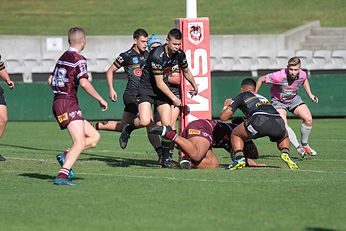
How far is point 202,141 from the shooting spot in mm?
13516

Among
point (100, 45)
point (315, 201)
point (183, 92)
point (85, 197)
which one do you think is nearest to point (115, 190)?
point (85, 197)

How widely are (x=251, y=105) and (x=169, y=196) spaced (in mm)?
3272

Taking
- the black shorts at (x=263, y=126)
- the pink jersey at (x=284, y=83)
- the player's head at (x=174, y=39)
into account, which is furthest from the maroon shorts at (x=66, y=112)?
the pink jersey at (x=284, y=83)

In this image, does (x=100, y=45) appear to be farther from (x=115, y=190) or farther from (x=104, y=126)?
(x=115, y=190)

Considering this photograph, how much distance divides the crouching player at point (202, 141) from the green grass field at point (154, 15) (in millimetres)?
26624

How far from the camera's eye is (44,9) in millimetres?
46500

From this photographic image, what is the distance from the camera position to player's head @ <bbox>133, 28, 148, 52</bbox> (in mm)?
14883

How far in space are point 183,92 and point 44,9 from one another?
108 ft

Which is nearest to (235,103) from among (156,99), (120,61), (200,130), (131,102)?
(200,130)

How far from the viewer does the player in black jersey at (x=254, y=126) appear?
1308 centimetres

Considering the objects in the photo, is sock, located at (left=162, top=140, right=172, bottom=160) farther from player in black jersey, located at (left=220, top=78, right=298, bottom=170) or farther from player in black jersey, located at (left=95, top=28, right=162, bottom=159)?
player in black jersey, located at (left=95, top=28, right=162, bottom=159)

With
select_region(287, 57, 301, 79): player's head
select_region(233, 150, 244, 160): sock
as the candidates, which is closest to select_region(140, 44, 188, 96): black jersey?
select_region(233, 150, 244, 160): sock

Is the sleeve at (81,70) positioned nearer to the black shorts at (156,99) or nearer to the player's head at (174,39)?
the player's head at (174,39)

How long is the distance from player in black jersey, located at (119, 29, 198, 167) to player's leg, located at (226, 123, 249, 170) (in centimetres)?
97
